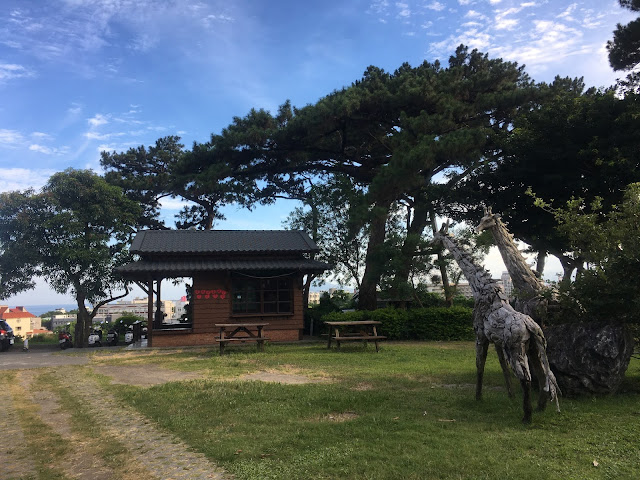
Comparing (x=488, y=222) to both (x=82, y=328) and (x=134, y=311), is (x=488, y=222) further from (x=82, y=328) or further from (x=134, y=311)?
(x=134, y=311)

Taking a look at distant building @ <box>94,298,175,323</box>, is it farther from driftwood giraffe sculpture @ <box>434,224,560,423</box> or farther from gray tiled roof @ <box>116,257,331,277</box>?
driftwood giraffe sculpture @ <box>434,224,560,423</box>

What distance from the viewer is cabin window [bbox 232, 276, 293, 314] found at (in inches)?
640

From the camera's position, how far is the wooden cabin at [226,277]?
15242 mm

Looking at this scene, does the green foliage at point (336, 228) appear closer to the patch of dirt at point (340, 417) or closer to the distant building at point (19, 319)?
the patch of dirt at point (340, 417)

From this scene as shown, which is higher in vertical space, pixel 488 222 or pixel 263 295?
pixel 488 222

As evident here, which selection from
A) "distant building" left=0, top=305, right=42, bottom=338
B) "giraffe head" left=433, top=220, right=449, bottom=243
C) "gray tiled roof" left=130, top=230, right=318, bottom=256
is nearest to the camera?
"giraffe head" left=433, top=220, right=449, bottom=243

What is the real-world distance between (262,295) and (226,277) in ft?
4.89

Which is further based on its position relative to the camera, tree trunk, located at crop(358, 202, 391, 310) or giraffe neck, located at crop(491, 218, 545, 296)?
tree trunk, located at crop(358, 202, 391, 310)

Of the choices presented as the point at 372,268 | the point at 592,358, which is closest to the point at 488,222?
the point at 592,358

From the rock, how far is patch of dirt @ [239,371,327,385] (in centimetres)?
386

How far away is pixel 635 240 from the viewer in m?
6.38

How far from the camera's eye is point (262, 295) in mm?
16234

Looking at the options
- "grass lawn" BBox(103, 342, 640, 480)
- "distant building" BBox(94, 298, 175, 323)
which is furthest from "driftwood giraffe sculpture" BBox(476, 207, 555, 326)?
"distant building" BBox(94, 298, 175, 323)

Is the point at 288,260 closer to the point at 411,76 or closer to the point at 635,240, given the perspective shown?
the point at 411,76
